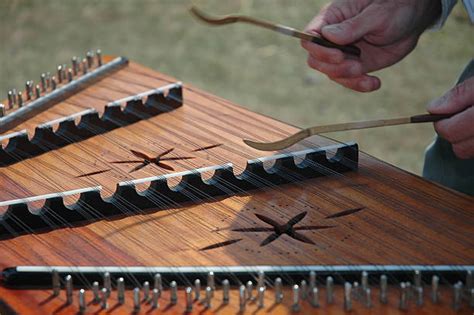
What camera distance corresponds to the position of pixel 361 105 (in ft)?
14.4

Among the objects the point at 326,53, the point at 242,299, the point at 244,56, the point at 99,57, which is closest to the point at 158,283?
the point at 242,299

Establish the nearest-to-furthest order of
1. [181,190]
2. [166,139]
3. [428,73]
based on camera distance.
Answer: [181,190] → [166,139] → [428,73]

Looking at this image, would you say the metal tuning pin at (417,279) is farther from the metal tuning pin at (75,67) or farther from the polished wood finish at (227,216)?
the metal tuning pin at (75,67)

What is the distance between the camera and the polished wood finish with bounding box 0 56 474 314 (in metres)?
1.43

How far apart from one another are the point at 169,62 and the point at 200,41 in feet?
1.19

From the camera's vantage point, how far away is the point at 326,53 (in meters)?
1.89

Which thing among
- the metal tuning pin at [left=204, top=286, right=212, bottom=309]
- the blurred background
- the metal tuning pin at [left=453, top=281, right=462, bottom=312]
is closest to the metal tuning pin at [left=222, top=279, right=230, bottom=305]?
the metal tuning pin at [left=204, top=286, right=212, bottom=309]

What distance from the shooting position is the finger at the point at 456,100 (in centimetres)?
159

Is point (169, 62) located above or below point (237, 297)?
below

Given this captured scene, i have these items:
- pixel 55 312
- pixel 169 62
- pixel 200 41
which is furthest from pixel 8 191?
pixel 200 41

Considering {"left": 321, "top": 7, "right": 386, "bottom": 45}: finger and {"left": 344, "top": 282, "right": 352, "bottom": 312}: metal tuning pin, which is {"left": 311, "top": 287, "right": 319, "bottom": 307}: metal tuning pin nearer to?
{"left": 344, "top": 282, "right": 352, "bottom": 312}: metal tuning pin

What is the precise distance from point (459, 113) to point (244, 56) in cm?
349

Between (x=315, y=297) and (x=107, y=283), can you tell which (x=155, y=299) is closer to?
(x=107, y=283)

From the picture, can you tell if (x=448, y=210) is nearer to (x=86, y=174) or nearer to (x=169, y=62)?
(x=86, y=174)
